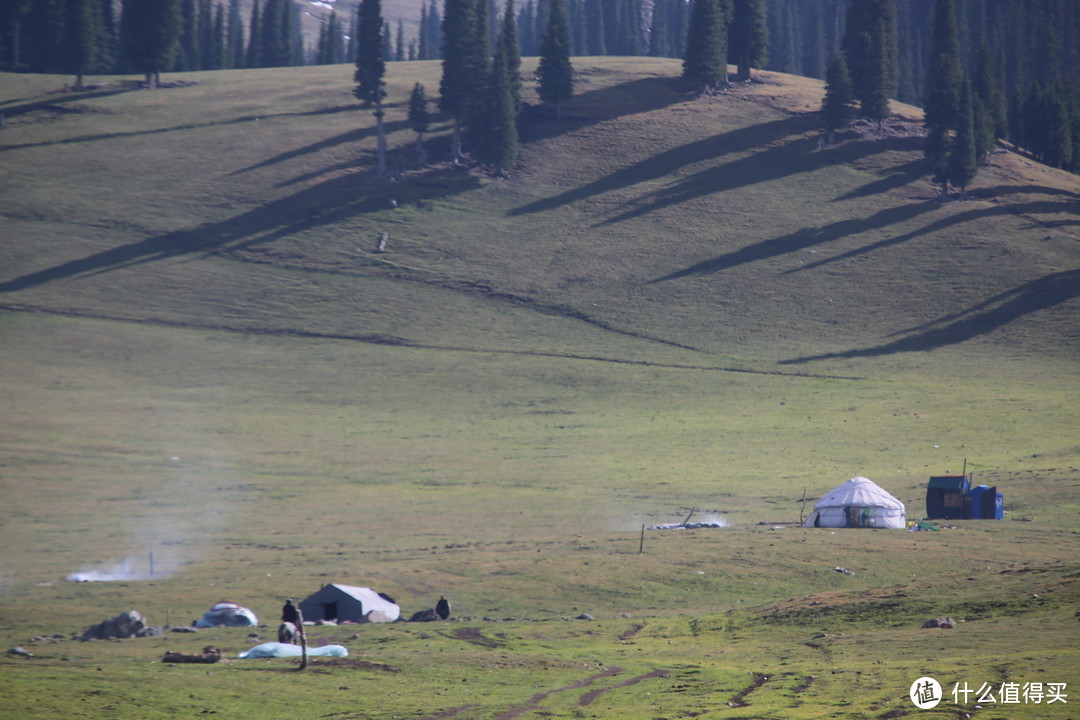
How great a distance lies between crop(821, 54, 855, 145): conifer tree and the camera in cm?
12975

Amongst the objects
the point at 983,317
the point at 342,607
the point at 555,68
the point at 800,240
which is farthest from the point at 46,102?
the point at 342,607

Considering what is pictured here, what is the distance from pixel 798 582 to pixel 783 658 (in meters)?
12.9

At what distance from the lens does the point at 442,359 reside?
93.6 meters

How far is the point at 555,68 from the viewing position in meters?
137

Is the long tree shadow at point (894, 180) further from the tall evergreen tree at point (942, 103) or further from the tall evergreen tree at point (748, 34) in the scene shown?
the tall evergreen tree at point (748, 34)

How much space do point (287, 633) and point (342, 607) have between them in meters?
6.37

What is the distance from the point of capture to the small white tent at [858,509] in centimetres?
5519

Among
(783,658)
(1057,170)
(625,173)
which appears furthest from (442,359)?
(1057,170)

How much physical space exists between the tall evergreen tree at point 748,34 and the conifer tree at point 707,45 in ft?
4.92

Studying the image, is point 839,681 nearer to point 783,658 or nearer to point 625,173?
point 783,658

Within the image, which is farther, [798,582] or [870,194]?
[870,194]

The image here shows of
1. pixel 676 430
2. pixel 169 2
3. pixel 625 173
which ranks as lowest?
pixel 676 430

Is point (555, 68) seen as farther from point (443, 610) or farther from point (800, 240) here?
point (443, 610)

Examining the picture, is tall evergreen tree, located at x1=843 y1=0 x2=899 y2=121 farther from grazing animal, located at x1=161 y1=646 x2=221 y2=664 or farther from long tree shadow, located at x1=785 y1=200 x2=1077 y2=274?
grazing animal, located at x1=161 y1=646 x2=221 y2=664
